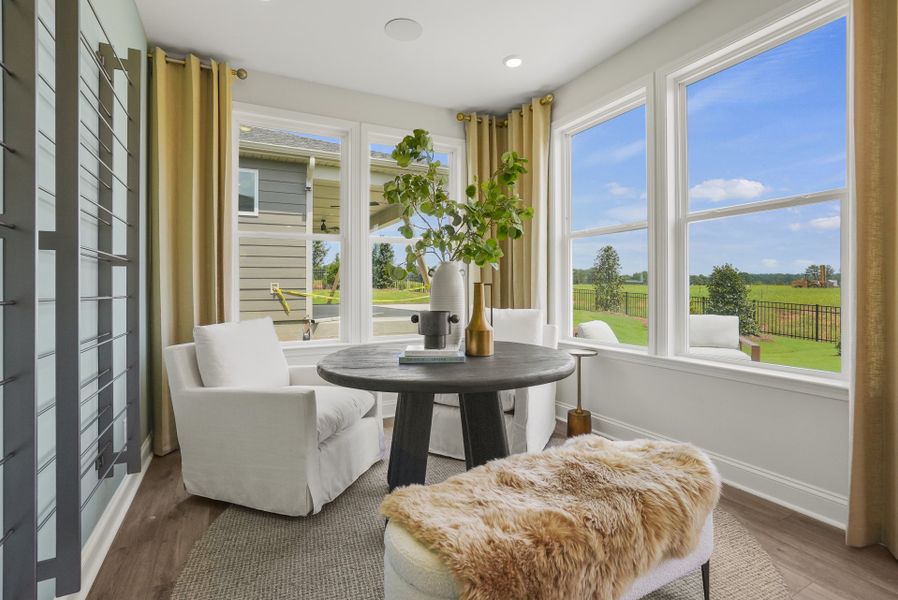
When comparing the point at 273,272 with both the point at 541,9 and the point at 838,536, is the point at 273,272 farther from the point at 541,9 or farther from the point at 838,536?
the point at 838,536

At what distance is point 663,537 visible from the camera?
115 centimetres

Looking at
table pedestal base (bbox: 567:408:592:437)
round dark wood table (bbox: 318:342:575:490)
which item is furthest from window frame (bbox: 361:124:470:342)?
round dark wood table (bbox: 318:342:575:490)

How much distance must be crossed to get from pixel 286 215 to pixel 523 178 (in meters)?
1.87

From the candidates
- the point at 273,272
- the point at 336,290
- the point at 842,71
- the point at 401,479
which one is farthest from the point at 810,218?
the point at 273,272

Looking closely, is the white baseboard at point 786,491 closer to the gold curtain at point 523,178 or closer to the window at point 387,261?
the gold curtain at point 523,178

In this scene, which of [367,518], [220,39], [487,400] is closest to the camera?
[487,400]

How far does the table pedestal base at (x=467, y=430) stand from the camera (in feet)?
6.16

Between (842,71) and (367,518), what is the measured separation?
2913mm

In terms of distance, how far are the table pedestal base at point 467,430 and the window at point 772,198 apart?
1508mm

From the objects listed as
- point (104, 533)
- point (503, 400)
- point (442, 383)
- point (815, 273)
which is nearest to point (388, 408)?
point (503, 400)

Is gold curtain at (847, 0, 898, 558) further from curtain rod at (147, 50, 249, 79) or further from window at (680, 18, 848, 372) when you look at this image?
curtain rod at (147, 50, 249, 79)

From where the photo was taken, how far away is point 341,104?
3541 millimetres

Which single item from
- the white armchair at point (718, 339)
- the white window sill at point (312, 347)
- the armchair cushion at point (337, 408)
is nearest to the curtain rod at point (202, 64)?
the white window sill at point (312, 347)

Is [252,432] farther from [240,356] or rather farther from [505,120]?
[505,120]
